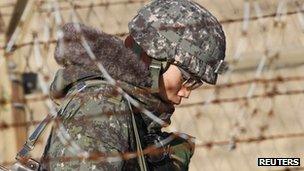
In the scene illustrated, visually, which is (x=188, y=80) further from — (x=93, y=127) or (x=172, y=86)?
(x=93, y=127)

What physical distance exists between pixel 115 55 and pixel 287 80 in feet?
7.41

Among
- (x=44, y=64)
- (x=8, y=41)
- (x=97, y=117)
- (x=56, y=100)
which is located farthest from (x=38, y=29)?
(x=97, y=117)

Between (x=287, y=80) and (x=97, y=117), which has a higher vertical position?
(x=97, y=117)

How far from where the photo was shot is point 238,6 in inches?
182

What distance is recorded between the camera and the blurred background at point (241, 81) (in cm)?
426

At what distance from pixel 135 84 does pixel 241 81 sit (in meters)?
2.31

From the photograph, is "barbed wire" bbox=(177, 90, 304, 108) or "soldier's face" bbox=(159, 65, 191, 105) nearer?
"soldier's face" bbox=(159, 65, 191, 105)

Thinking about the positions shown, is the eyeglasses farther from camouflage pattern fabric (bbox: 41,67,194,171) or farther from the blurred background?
the blurred background

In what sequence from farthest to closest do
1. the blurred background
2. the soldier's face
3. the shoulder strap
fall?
the blurred background → the soldier's face → the shoulder strap

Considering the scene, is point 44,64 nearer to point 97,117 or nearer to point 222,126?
point 222,126

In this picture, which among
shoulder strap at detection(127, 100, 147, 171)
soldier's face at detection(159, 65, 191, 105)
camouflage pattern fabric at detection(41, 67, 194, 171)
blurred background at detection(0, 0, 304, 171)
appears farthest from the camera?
blurred background at detection(0, 0, 304, 171)

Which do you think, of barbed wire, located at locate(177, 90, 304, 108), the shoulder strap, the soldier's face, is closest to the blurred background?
barbed wire, located at locate(177, 90, 304, 108)

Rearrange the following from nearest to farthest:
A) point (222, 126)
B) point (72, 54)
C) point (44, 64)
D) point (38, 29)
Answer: point (72, 54), point (44, 64), point (38, 29), point (222, 126)

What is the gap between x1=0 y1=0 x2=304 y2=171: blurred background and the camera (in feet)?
14.0
